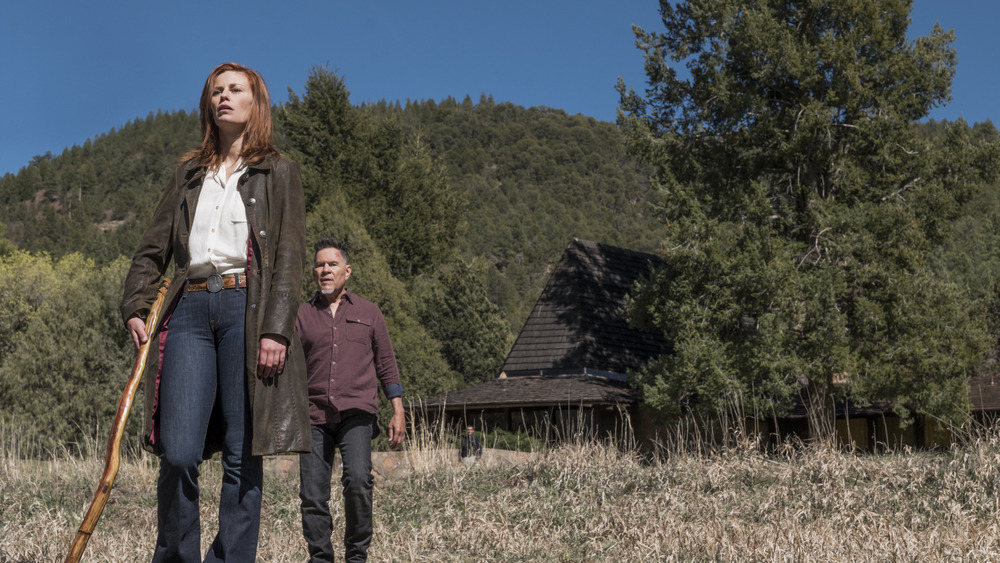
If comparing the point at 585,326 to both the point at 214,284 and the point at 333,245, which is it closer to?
the point at 333,245

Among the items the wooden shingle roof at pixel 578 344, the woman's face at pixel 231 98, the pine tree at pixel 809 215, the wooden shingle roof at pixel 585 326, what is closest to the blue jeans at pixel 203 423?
the woman's face at pixel 231 98

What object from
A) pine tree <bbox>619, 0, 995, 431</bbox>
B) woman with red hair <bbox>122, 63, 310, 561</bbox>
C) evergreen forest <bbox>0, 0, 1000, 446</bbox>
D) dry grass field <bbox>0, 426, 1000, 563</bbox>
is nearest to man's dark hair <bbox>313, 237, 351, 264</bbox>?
dry grass field <bbox>0, 426, 1000, 563</bbox>

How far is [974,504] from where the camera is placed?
617 cm

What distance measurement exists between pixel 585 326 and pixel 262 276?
68.4 feet

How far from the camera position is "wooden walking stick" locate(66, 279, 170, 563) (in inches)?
137

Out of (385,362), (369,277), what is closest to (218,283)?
(385,362)

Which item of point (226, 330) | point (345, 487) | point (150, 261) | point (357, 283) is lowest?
point (345, 487)

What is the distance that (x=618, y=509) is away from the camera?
6613 millimetres

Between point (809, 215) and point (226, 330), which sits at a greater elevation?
point (809, 215)

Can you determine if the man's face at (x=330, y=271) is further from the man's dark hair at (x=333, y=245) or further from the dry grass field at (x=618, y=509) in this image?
the dry grass field at (x=618, y=509)

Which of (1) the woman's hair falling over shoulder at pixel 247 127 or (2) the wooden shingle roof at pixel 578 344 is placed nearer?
(1) the woman's hair falling over shoulder at pixel 247 127

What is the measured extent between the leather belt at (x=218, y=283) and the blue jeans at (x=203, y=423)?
2 cm

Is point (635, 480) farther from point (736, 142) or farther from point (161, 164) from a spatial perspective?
point (161, 164)

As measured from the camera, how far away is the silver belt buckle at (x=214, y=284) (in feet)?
11.6
